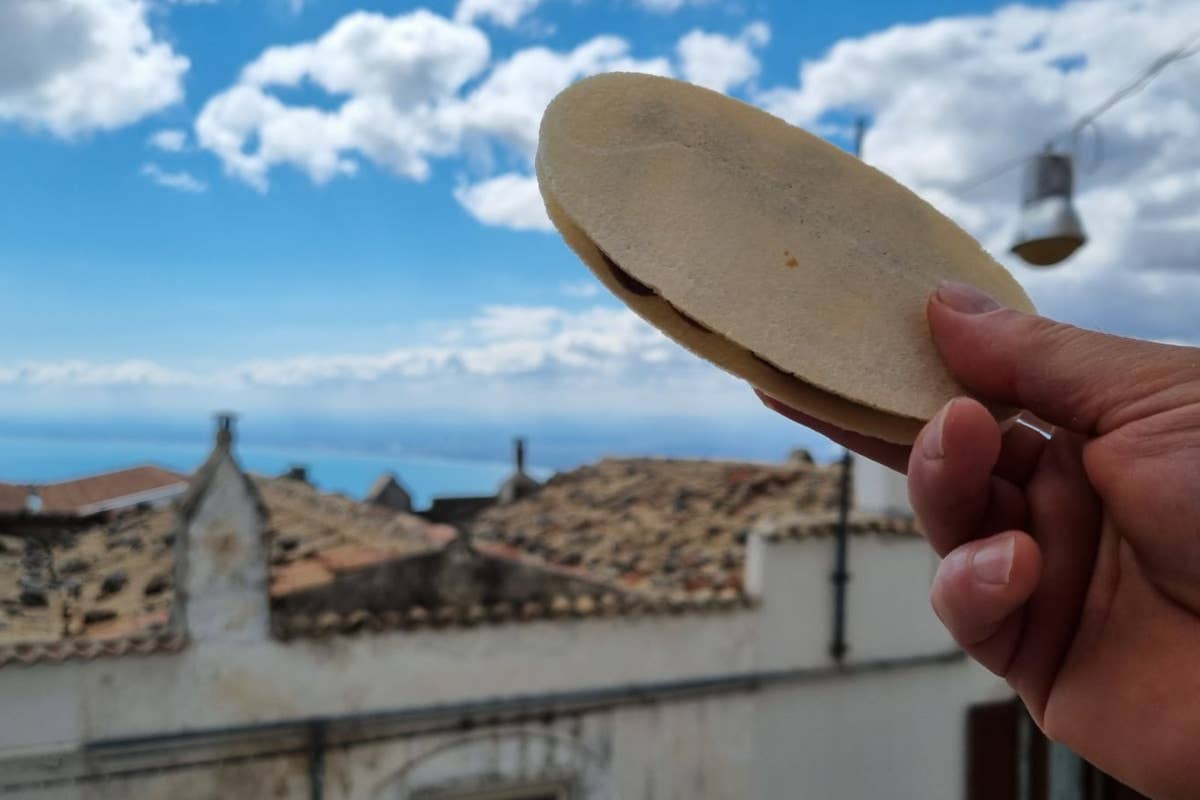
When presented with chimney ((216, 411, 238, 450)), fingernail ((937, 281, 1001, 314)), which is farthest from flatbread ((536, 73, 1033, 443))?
chimney ((216, 411, 238, 450))

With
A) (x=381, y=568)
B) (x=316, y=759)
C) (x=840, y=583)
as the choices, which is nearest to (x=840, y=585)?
(x=840, y=583)

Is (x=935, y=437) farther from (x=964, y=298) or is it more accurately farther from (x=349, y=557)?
(x=349, y=557)

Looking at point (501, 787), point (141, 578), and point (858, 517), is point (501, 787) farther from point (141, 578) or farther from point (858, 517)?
point (858, 517)

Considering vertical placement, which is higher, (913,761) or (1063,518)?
(1063,518)

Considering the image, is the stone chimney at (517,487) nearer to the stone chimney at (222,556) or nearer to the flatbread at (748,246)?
the stone chimney at (222,556)

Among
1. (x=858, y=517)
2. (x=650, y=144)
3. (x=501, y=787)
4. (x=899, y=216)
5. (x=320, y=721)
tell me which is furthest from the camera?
(x=858, y=517)

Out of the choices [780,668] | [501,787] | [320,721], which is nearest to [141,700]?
[320,721]

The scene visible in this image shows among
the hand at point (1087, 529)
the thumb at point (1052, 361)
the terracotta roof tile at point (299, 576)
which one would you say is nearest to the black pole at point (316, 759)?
the terracotta roof tile at point (299, 576)

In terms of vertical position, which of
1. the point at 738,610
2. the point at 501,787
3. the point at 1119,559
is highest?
the point at 1119,559
